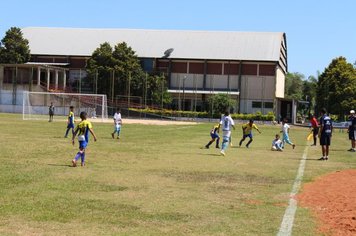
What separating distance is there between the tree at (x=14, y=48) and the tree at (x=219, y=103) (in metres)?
31.3

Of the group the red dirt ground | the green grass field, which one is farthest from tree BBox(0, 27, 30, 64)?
the red dirt ground

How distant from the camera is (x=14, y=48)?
278 ft

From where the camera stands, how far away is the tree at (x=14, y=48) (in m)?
84.1

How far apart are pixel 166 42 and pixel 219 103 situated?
58.6 ft

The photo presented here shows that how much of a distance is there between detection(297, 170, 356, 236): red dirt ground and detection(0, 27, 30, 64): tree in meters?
76.5

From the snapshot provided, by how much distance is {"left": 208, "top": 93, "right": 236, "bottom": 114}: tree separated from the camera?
77.5 metres

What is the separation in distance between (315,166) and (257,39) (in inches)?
2852

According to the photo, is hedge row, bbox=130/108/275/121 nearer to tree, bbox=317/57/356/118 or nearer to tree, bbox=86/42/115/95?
tree, bbox=86/42/115/95

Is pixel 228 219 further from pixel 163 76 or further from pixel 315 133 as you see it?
pixel 163 76

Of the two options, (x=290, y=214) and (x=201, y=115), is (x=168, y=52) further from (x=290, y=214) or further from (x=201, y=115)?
(x=290, y=214)

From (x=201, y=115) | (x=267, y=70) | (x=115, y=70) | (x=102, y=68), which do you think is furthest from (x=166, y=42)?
(x=267, y=70)

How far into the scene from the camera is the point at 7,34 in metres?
85.9

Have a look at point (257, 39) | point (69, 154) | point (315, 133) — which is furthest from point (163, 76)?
point (69, 154)

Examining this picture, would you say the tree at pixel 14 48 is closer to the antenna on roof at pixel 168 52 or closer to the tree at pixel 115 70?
the tree at pixel 115 70
